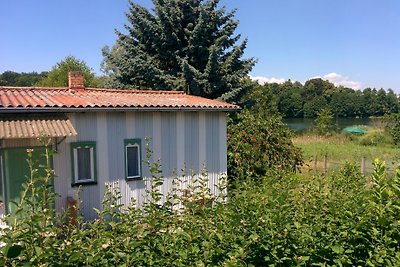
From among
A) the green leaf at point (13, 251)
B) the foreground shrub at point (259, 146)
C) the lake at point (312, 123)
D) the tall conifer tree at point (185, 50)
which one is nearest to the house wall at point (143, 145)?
the foreground shrub at point (259, 146)

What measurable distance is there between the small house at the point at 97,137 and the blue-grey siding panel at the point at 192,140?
30 millimetres

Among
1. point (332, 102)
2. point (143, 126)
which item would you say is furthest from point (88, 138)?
point (332, 102)

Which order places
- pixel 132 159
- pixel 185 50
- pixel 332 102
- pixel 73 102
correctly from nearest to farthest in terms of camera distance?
pixel 73 102 → pixel 132 159 → pixel 185 50 → pixel 332 102

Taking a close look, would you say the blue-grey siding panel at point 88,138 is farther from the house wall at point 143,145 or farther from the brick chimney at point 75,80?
the brick chimney at point 75,80

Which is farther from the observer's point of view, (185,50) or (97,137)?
(185,50)

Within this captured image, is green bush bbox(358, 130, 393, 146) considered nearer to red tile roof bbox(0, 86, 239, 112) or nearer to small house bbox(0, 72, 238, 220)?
small house bbox(0, 72, 238, 220)

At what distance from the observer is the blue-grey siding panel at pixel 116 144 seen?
8.91 meters

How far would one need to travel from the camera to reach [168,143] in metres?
9.79

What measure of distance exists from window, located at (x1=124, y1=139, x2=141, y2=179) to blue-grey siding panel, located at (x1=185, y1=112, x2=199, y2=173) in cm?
149

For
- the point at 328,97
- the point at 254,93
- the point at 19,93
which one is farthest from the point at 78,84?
the point at 328,97

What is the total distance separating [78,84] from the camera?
1067cm

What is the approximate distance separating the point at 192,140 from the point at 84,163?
319 cm

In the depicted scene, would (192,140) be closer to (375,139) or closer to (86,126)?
(86,126)

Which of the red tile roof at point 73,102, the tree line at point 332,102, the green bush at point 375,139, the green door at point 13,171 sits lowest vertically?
the green bush at point 375,139
